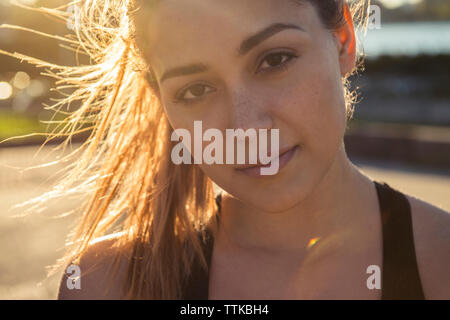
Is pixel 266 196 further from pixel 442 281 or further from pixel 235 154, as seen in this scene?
pixel 442 281

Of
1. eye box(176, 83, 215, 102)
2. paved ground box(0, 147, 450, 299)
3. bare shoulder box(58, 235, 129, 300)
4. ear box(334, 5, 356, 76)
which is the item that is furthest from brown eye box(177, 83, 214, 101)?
paved ground box(0, 147, 450, 299)

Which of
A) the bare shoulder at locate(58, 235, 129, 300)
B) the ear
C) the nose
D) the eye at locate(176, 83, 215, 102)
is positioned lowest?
the bare shoulder at locate(58, 235, 129, 300)

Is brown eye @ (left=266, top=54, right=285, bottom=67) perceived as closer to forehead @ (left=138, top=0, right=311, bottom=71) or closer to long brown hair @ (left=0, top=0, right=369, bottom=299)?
forehead @ (left=138, top=0, right=311, bottom=71)

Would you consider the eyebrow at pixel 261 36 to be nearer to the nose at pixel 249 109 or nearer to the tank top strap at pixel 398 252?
the nose at pixel 249 109

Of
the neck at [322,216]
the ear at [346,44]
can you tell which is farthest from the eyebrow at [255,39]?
the neck at [322,216]

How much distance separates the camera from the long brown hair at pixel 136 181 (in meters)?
1.97

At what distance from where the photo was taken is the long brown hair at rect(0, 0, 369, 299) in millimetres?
1968

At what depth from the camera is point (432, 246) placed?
1.76 meters

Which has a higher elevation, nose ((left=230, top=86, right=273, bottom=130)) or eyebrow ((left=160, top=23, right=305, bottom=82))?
eyebrow ((left=160, top=23, right=305, bottom=82))

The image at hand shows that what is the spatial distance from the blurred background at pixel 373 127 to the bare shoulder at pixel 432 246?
2.82 ft

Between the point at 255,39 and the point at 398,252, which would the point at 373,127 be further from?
the point at 255,39

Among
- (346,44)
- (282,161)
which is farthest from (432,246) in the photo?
(346,44)

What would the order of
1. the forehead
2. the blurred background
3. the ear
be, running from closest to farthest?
the forehead < the ear < the blurred background
